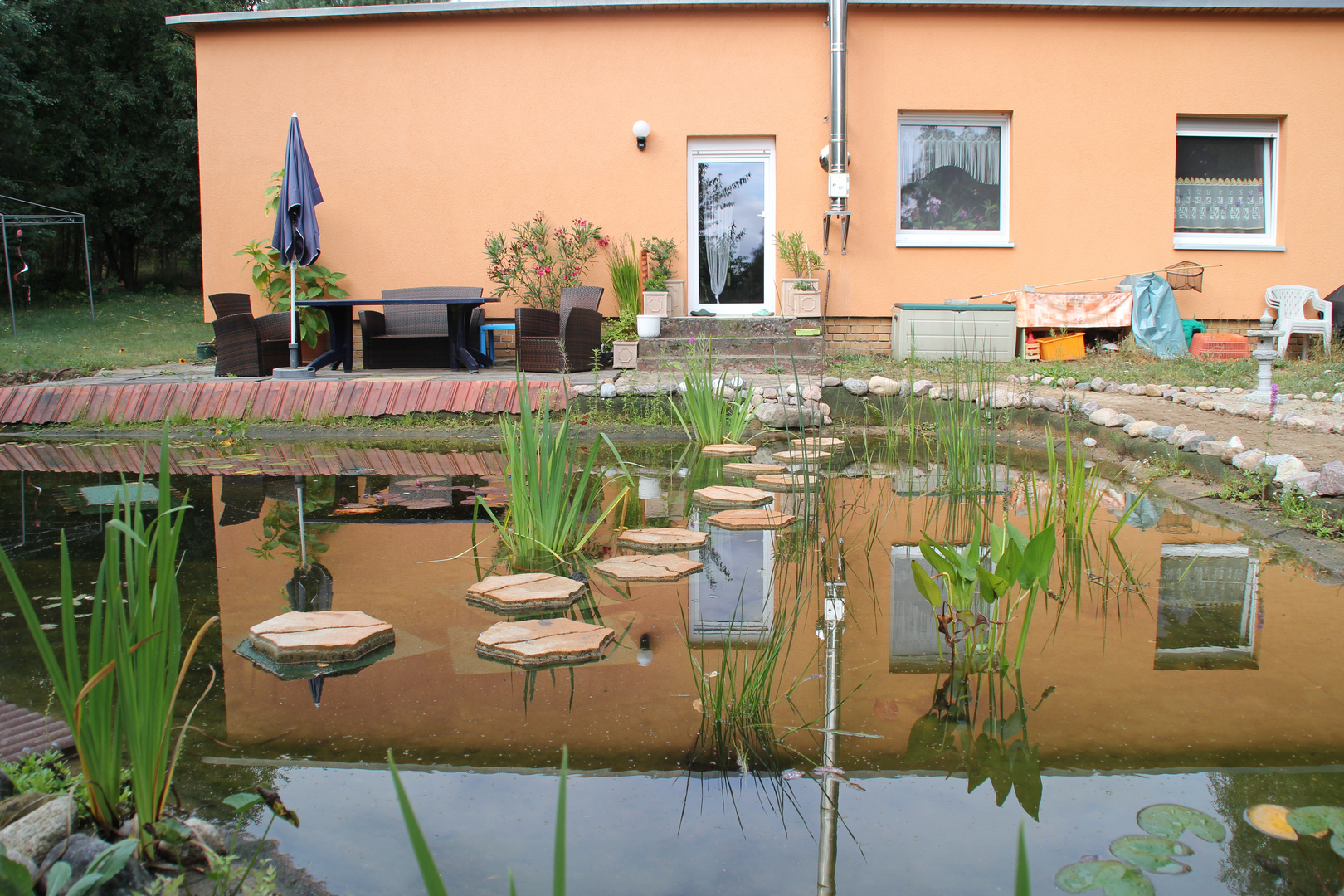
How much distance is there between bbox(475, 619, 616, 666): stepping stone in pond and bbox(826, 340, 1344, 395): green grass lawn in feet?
15.2

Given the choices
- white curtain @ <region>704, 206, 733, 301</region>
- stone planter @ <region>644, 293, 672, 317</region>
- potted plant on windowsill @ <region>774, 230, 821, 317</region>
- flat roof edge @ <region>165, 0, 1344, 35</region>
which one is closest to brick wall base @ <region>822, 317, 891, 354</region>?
potted plant on windowsill @ <region>774, 230, 821, 317</region>

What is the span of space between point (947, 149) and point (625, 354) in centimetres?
396

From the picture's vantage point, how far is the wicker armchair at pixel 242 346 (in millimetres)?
6461

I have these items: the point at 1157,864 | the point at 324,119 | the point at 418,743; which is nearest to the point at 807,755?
the point at 1157,864

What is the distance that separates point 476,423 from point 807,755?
4.30 m

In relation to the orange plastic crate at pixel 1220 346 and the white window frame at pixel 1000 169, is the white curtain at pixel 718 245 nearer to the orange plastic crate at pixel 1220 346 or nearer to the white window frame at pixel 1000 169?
the white window frame at pixel 1000 169

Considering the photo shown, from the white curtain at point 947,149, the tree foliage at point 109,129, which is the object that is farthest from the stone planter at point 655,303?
the tree foliage at point 109,129

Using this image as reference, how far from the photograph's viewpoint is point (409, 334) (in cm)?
777

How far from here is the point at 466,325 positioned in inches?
280

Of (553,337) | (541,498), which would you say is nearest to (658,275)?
(553,337)

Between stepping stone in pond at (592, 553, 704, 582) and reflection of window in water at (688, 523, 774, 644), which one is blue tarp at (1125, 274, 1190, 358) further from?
stepping stone in pond at (592, 553, 704, 582)

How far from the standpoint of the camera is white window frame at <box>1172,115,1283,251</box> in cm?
877

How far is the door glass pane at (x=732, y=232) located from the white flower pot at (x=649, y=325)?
1329 millimetres

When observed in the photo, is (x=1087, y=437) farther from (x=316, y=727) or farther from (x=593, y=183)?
(x=593, y=183)
